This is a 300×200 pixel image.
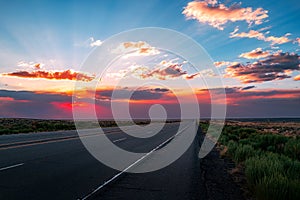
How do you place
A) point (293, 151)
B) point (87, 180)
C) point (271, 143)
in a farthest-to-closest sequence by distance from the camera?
point (271, 143)
point (293, 151)
point (87, 180)

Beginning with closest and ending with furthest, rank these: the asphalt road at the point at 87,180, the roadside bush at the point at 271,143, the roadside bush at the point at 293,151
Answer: the asphalt road at the point at 87,180
the roadside bush at the point at 293,151
the roadside bush at the point at 271,143

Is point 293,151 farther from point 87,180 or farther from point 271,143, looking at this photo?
point 87,180

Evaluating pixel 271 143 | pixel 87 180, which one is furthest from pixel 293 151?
pixel 87 180

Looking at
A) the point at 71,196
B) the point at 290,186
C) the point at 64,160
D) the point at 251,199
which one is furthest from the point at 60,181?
the point at 290,186

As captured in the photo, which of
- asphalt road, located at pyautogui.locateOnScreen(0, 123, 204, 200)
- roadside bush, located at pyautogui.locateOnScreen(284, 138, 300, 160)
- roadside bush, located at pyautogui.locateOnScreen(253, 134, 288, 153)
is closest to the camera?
asphalt road, located at pyautogui.locateOnScreen(0, 123, 204, 200)

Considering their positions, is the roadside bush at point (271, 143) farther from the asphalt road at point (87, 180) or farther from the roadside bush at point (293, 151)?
Answer: the asphalt road at point (87, 180)

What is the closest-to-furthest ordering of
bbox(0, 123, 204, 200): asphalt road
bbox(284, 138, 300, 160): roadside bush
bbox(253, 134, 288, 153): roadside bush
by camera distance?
bbox(0, 123, 204, 200): asphalt road < bbox(284, 138, 300, 160): roadside bush < bbox(253, 134, 288, 153): roadside bush

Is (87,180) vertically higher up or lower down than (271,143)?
lower down

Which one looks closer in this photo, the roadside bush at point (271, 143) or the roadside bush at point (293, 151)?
the roadside bush at point (293, 151)

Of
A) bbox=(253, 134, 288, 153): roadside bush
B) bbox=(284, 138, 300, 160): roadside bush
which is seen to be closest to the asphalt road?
bbox=(284, 138, 300, 160): roadside bush

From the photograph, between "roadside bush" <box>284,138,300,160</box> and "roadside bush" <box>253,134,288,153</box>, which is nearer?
"roadside bush" <box>284,138,300,160</box>

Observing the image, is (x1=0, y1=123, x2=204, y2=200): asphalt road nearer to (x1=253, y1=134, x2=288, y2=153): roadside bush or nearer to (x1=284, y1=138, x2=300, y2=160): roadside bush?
(x1=284, y1=138, x2=300, y2=160): roadside bush

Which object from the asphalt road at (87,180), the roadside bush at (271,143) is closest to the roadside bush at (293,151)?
the roadside bush at (271,143)

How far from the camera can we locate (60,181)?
26.9 ft
